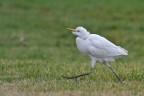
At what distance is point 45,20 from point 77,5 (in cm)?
329

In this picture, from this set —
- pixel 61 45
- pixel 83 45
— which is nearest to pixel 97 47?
pixel 83 45

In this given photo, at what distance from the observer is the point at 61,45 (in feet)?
62.4

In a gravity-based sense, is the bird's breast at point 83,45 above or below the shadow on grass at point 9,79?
above

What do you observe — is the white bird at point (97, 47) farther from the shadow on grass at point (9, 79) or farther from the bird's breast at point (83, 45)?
the shadow on grass at point (9, 79)

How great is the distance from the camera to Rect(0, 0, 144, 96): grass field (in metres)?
9.27

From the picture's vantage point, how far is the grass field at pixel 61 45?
365 inches

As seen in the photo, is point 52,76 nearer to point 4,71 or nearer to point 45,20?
point 4,71

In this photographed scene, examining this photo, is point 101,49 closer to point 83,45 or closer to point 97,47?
point 97,47

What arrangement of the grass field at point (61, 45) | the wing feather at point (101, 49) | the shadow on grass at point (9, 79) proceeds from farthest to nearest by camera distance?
the shadow on grass at point (9, 79), the wing feather at point (101, 49), the grass field at point (61, 45)

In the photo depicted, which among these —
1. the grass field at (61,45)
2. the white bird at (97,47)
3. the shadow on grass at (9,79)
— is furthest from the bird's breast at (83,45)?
the shadow on grass at (9,79)

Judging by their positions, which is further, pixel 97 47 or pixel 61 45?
pixel 61 45

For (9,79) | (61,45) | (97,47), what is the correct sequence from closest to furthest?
1. (97,47)
2. (9,79)
3. (61,45)

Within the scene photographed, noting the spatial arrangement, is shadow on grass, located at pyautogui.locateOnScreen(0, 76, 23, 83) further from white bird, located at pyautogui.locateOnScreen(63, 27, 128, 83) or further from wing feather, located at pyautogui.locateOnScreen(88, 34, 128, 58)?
wing feather, located at pyautogui.locateOnScreen(88, 34, 128, 58)

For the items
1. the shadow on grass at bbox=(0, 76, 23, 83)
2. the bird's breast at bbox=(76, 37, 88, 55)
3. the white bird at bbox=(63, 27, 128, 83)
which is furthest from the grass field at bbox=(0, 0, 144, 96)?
the bird's breast at bbox=(76, 37, 88, 55)
